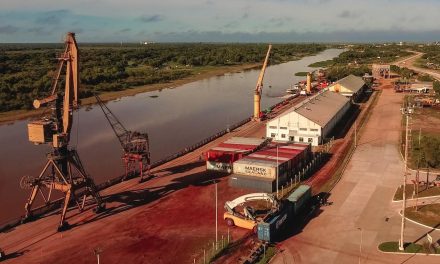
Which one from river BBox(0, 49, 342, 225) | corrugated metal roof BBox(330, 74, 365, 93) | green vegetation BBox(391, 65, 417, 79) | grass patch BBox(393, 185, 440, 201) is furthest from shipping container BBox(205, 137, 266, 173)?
green vegetation BBox(391, 65, 417, 79)

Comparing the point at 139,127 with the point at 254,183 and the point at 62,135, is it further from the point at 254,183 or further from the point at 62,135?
the point at 62,135

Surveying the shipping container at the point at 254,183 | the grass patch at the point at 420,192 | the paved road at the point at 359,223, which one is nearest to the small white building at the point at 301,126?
the paved road at the point at 359,223

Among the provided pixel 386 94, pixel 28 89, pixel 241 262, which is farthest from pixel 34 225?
pixel 386 94

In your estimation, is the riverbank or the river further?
the riverbank

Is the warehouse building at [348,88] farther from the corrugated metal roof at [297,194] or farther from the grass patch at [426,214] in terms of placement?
the corrugated metal roof at [297,194]

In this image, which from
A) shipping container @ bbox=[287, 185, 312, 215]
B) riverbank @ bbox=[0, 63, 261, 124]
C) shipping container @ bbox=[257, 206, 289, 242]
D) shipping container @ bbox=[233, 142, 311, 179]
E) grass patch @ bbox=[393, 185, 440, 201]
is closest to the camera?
shipping container @ bbox=[257, 206, 289, 242]

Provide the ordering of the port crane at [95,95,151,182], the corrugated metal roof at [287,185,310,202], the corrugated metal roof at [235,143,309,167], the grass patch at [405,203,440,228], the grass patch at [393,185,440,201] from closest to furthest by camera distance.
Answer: the grass patch at [405,203,440,228] < the corrugated metal roof at [287,185,310,202] < the grass patch at [393,185,440,201] < the corrugated metal roof at [235,143,309,167] < the port crane at [95,95,151,182]

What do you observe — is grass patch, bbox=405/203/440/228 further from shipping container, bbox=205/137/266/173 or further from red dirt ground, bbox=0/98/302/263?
shipping container, bbox=205/137/266/173

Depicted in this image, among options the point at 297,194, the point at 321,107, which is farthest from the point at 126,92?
the point at 297,194
